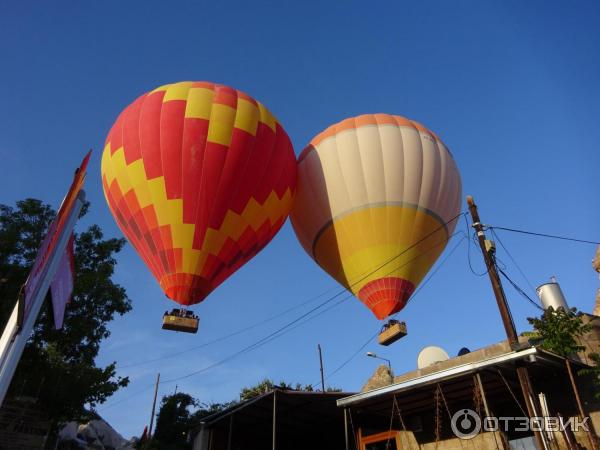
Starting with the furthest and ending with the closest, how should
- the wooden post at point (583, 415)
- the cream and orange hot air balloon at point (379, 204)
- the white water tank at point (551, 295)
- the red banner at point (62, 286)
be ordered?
1. the white water tank at point (551, 295)
2. the cream and orange hot air balloon at point (379, 204)
3. the wooden post at point (583, 415)
4. the red banner at point (62, 286)

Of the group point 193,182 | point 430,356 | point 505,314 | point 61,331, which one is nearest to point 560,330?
point 505,314

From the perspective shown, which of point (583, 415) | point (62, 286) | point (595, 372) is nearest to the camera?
point (62, 286)

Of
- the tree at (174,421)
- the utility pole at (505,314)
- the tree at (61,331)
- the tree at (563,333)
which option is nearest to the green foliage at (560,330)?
the tree at (563,333)

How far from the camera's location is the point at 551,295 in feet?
61.7

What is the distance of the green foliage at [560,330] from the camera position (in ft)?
38.7

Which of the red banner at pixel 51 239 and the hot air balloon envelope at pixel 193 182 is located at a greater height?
the hot air balloon envelope at pixel 193 182

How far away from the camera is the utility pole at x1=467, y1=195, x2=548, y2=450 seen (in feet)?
29.6

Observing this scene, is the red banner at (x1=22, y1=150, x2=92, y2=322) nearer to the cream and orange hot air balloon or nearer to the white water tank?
the cream and orange hot air balloon

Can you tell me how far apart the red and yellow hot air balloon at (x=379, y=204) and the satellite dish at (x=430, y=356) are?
4597 millimetres

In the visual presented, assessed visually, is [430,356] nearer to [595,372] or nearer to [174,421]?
[595,372]

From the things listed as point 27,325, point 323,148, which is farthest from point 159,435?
point 27,325

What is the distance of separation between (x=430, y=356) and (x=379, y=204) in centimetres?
751

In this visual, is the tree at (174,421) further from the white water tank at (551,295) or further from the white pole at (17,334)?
the white pole at (17,334)

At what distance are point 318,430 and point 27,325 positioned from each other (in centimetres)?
1573
